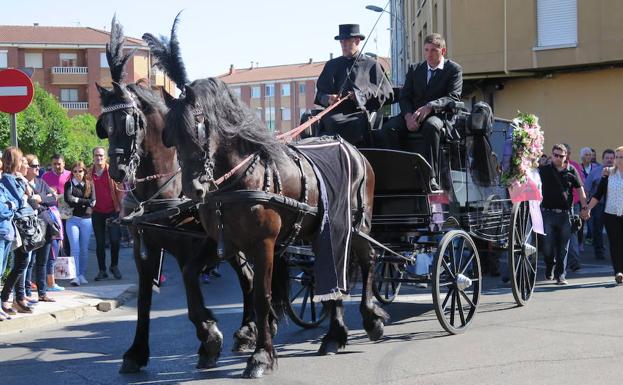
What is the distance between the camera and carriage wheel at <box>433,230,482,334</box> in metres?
7.83

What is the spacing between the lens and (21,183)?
973 centimetres

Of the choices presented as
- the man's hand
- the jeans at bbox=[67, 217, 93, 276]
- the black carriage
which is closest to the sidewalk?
the jeans at bbox=[67, 217, 93, 276]

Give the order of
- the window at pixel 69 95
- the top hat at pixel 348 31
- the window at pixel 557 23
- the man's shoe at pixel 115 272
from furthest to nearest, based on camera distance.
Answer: the window at pixel 69 95 < the window at pixel 557 23 < the man's shoe at pixel 115 272 < the top hat at pixel 348 31

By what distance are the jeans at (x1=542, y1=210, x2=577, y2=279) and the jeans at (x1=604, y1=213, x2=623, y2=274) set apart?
610 mm

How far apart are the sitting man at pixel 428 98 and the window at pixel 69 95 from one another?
244 ft

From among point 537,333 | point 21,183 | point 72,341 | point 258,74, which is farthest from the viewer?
point 258,74

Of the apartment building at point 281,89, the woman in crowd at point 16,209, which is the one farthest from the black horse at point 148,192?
the apartment building at point 281,89

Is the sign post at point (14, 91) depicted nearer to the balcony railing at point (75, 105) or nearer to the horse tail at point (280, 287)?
the horse tail at point (280, 287)

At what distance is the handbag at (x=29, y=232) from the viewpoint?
31.4 ft

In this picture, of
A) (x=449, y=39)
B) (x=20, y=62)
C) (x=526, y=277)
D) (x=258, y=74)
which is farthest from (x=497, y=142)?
→ (x=258, y=74)

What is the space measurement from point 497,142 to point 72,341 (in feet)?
22.3

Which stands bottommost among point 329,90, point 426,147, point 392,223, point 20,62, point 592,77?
point 392,223

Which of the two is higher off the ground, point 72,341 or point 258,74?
point 258,74

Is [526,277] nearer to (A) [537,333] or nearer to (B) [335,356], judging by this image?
(A) [537,333]
